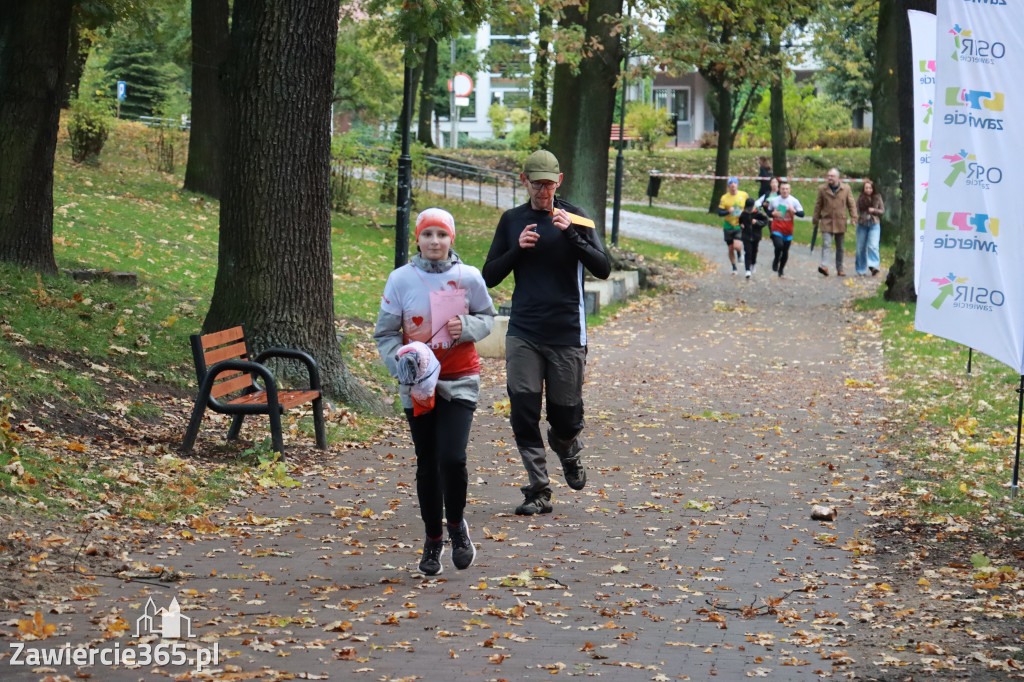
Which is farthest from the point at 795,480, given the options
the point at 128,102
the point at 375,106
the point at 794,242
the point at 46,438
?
the point at 128,102

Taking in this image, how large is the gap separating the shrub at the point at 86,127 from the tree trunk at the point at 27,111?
13.1 metres

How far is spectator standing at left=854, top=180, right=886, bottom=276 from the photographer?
24.2 metres

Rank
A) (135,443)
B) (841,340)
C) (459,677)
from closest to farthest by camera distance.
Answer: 1. (459,677)
2. (135,443)
3. (841,340)

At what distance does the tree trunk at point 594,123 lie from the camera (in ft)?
70.5

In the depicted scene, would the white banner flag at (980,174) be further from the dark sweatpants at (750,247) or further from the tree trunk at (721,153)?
the tree trunk at (721,153)

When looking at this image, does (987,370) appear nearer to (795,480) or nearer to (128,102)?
(795,480)

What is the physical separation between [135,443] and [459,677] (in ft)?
16.0

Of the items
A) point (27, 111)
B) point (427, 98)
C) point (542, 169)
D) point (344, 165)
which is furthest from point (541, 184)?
point (427, 98)

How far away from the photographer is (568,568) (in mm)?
6750

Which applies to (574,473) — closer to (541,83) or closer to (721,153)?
(541,83)

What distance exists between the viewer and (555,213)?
303 inches

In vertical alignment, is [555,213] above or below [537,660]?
above

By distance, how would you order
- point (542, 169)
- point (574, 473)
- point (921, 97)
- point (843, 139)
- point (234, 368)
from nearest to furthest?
point (542, 169), point (574, 473), point (234, 368), point (921, 97), point (843, 139)

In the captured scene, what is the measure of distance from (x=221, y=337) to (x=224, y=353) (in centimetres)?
13
